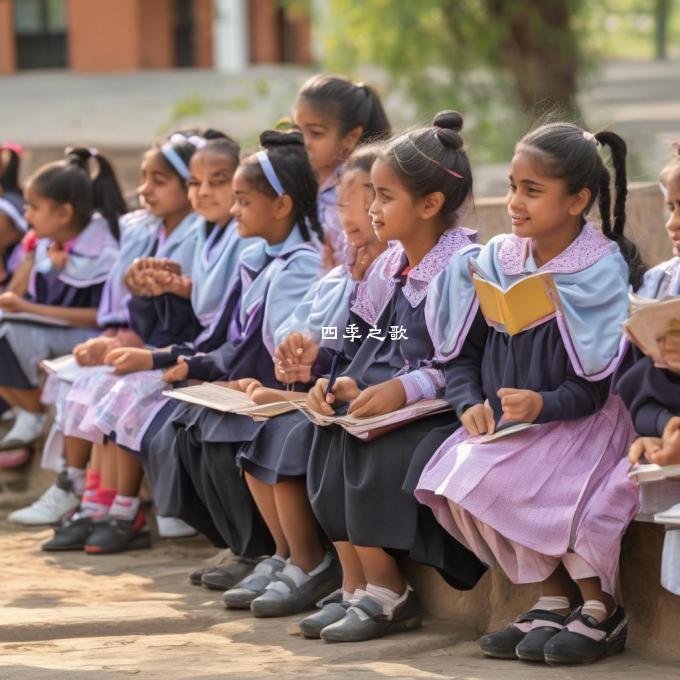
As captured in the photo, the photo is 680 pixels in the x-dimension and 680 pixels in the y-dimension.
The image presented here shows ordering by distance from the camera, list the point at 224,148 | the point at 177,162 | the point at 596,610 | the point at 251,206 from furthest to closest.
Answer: the point at 177,162
the point at 224,148
the point at 251,206
the point at 596,610

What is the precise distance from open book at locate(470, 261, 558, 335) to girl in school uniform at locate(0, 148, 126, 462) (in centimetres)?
270

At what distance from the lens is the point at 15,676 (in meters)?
4.22

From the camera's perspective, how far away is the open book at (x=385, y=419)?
180 inches

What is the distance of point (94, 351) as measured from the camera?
629 cm

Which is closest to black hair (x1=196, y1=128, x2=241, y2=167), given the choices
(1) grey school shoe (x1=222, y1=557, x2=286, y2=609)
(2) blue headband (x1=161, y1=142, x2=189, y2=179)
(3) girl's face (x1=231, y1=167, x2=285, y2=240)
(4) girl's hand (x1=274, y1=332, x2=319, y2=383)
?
(2) blue headband (x1=161, y1=142, x2=189, y2=179)

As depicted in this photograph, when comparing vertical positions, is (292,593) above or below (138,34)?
below

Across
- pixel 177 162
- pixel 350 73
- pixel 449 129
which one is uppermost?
pixel 350 73

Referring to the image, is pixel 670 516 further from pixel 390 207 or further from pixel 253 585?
pixel 253 585

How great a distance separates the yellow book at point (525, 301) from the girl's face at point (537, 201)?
0.13 meters

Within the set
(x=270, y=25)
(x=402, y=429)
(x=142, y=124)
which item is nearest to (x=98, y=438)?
(x=402, y=429)

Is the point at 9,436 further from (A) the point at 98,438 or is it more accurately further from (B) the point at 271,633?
(B) the point at 271,633

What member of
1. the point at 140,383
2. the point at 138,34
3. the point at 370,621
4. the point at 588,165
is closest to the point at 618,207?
the point at 588,165

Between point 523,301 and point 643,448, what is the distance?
56 cm

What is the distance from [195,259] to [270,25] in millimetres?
21650
